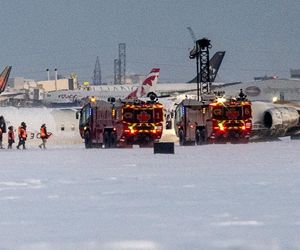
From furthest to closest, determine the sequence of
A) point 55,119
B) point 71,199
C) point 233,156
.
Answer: point 55,119
point 233,156
point 71,199

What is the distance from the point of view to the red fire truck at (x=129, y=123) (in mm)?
51406

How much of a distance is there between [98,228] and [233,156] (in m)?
23.8

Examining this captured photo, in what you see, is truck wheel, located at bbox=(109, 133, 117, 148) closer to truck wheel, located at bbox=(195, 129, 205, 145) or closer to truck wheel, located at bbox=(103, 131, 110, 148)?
truck wheel, located at bbox=(103, 131, 110, 148)

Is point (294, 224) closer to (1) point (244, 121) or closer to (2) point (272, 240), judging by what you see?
(2) point (272, 240)

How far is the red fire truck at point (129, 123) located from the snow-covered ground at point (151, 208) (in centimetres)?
2187

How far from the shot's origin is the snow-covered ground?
1244cm

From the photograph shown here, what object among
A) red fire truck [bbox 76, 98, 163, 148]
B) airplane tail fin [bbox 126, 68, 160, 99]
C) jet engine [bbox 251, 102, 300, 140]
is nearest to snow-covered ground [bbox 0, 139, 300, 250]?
red fire truck [bbox 76, 98, 163, 148]

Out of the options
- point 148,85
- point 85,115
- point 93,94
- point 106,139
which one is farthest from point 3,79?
point 106,139

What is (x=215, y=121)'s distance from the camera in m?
54.2

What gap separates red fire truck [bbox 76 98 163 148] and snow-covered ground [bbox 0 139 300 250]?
2187 cm

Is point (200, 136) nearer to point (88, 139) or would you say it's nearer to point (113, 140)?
point (113, 140)

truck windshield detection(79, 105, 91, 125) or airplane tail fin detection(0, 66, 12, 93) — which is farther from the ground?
airplane tail fin detection(0, 66, 12, 93)

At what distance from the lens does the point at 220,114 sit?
5469cm

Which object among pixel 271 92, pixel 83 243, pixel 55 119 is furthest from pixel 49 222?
pixel 271 92
